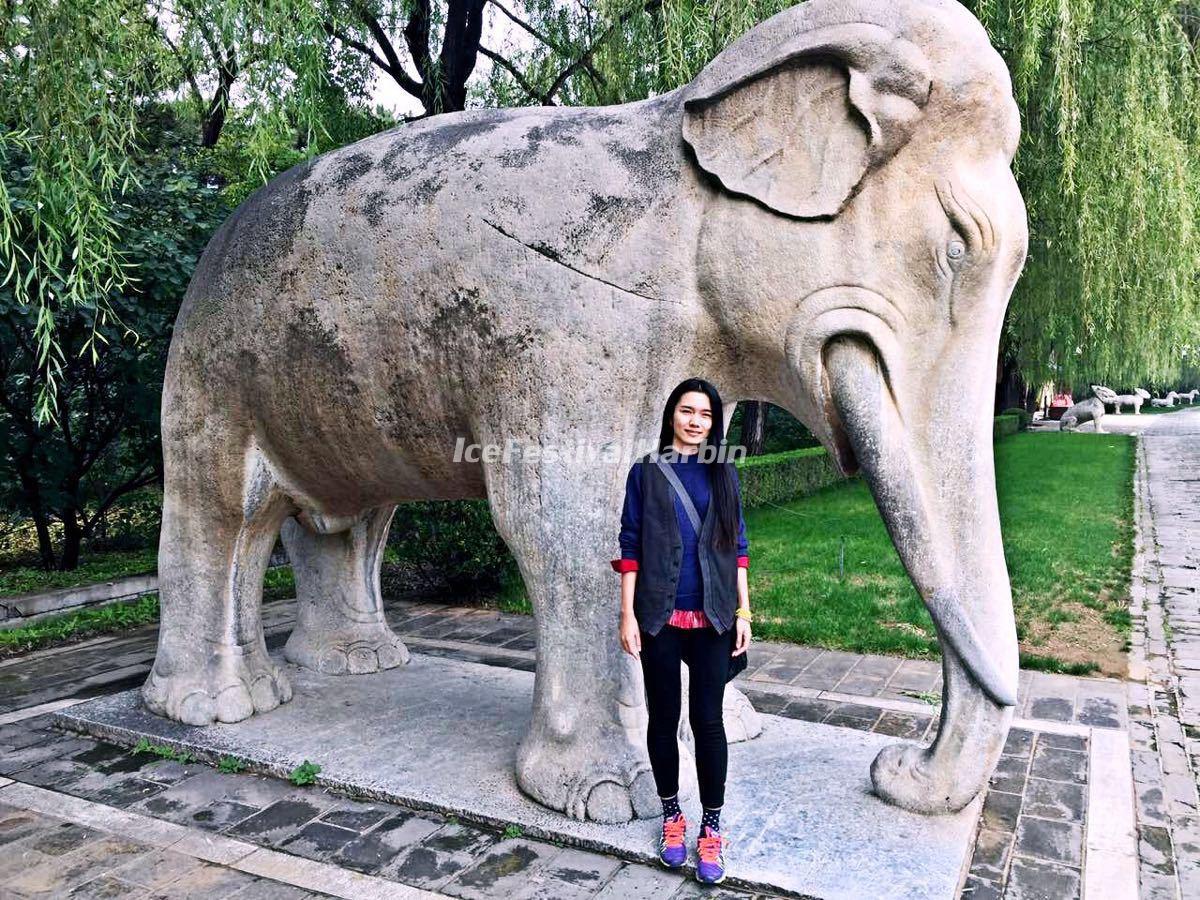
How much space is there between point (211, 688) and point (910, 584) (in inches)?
227

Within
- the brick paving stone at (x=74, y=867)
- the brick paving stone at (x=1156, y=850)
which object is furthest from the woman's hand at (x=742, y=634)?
the brick paving stone at (x=74, y=867)

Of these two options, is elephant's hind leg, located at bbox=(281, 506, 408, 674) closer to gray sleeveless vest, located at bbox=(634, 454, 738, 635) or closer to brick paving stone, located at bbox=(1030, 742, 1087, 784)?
gray sleeveless vest, located at bbox=(634, 454, 738, 635)

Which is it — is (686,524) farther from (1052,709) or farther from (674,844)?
(1052,709)

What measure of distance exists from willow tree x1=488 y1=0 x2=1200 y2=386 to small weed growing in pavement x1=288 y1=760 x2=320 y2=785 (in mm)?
4032

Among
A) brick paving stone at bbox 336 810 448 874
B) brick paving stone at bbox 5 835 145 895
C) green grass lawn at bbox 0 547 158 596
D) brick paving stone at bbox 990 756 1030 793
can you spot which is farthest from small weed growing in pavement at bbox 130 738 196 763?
green grass lawn at bbox 0 547 158 596

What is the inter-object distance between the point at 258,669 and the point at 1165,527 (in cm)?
1091

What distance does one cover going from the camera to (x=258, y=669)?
13.9 feet

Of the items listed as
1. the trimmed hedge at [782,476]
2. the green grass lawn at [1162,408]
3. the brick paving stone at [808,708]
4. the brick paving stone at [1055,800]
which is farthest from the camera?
the green grass lawn at [1162,408]

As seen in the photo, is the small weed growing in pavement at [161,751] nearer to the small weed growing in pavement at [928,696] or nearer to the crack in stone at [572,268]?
the crack in stone at [572,268]

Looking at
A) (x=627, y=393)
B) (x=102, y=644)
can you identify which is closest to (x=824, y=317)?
(x=627, y=393)

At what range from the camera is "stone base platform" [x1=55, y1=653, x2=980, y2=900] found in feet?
9.34

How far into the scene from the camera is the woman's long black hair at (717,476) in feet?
9.09

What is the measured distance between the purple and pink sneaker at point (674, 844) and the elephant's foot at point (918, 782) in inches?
28.6

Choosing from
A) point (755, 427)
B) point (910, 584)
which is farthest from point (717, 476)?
point (755, 427)
